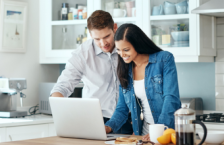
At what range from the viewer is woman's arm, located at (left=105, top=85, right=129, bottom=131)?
1.70 m

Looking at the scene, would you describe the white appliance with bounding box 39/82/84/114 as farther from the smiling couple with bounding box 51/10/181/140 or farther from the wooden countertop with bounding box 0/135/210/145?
the wooden countertop with bounding box 0/135/210/145

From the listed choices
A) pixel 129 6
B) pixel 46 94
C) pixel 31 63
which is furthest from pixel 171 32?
pixel 31 63

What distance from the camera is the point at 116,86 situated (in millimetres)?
2074

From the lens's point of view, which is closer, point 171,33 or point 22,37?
point 171,33

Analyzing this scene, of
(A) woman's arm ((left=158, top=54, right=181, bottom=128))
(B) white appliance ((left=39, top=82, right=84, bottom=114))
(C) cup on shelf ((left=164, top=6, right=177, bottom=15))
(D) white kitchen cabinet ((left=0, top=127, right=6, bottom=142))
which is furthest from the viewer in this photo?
(B) white appliance ((left=39, top=82, right=84, bottom=114))

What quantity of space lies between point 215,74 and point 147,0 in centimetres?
89

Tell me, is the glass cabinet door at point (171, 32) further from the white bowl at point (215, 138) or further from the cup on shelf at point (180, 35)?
the white bowl at point (215, 138)

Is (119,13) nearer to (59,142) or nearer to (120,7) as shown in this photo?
(120,7)

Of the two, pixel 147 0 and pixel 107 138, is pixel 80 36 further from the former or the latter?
pixel 107 138

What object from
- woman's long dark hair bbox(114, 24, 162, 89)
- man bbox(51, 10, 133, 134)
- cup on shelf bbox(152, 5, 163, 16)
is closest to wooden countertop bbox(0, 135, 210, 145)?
woman's long dark hair bbox(114, 24, 162, 89)

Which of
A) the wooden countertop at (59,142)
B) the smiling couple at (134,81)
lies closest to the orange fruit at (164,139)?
the smiling couple at (134,81)

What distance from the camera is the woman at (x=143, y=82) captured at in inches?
63.5

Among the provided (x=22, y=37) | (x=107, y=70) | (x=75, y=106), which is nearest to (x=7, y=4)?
(x=22, y=37)

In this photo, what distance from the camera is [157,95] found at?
169cm
